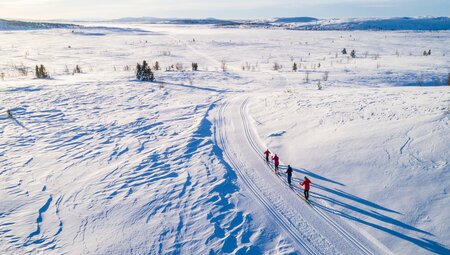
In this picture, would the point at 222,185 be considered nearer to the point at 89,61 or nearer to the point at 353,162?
the point at 353,162

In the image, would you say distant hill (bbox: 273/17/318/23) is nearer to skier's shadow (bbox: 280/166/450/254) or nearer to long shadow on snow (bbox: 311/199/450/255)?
skier's shadow (bbox: 280/166/450/254)

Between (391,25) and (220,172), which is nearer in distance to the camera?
(220,172)

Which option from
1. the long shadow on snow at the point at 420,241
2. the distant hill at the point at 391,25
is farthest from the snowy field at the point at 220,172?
the distant hill at the point at 391,25

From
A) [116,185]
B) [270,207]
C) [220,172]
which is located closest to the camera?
[270,207]

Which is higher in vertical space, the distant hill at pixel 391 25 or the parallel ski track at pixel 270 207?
the distant hill at pixel 391 25

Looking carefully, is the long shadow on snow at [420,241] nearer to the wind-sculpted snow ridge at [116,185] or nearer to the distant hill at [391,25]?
the wind-sculpted snow ridge at [116,185]

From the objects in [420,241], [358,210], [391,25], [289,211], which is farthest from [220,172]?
[391,25]

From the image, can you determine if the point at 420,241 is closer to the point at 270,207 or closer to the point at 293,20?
the point at 270,207
